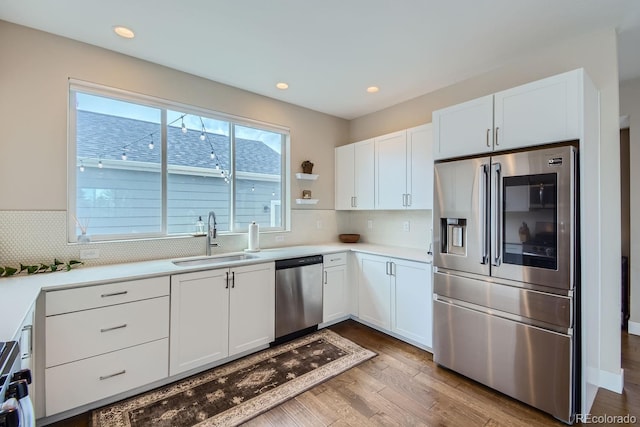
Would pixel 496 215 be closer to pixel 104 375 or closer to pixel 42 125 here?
pixel 104 375

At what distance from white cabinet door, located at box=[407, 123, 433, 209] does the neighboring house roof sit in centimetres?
178

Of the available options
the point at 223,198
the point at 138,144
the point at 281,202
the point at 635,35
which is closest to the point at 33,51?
the point at 138,144

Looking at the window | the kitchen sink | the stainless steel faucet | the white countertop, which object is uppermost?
the window

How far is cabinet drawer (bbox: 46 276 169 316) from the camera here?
1.88m

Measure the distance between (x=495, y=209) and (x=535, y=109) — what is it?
0.76 metres

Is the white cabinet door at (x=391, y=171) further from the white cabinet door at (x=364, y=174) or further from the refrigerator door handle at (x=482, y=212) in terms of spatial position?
the refrigerator door handle at (x=482, y=212)

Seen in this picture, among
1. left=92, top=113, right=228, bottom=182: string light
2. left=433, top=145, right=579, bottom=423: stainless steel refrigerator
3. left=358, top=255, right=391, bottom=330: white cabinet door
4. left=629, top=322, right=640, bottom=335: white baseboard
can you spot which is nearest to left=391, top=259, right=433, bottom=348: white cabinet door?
left=358, top=255, right=391, bottom=330: white cabinet door

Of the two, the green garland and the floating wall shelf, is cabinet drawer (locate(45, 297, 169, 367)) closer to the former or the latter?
the green garland

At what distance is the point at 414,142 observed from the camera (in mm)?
3266

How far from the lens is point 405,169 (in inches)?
133

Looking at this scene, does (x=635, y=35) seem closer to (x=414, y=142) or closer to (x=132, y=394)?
(x=414, y=142)

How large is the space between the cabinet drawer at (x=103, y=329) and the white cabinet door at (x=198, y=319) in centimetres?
11

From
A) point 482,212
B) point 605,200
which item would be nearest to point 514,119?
point 482,212

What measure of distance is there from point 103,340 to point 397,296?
2.58 metres
